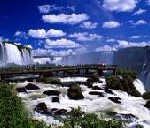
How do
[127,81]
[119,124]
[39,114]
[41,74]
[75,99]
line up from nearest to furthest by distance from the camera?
[119,124] < [39,114] < [75,99] < [127,81] < [41,74]

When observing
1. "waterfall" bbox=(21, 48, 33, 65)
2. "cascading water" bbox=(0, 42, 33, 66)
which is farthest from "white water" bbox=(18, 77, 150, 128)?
"waterfall" bbox=(21, 48, 33, 65)

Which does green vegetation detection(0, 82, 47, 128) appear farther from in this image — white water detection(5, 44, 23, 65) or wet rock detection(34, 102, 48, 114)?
white water detection(5, 44, 23, 65)

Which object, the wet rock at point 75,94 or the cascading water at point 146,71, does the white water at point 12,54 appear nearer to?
the cascading water at point 146,71

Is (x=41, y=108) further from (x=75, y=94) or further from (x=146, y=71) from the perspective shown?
(x=146, y=71)

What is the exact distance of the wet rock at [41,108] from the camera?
51906 mm

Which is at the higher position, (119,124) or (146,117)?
(119,124)

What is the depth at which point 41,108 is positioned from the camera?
53.0 metres

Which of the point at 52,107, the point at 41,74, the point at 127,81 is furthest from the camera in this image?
the point at 41,74

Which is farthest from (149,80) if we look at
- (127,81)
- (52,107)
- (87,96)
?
(52,107)

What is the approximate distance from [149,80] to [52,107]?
89.6 m

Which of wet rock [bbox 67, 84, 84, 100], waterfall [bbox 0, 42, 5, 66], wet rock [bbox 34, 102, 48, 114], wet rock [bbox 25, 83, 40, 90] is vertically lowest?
wet rock [bbox 34, 102, 48, 114]

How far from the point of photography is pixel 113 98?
6200 cm

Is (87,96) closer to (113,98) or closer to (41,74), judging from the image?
(113,98)

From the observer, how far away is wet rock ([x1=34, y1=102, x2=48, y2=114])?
170 ft
